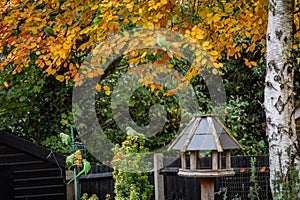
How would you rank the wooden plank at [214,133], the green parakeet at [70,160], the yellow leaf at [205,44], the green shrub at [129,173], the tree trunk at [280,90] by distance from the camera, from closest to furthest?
the tree trunk at [280,90] → the wooden plank at [214,133] → the green shrub at [129,173] → the yellow leaf at [205,44] → the green parakeet at [70,160]

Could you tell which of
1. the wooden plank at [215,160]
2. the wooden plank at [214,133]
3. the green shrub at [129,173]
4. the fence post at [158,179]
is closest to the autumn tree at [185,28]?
the wooden plank at [214,133]

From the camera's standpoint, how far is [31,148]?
6762mm

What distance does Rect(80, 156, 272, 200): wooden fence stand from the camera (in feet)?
22.8

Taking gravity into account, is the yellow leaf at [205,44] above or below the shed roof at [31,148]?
above

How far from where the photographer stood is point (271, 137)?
440 centimetres

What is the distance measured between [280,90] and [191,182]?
9.91 feet

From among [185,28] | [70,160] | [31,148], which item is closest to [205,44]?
[185,28]

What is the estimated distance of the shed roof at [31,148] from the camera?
669 cm

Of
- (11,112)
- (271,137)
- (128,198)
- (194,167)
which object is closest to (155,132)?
(11,112)

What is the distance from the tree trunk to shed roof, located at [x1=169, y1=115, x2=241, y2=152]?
1.66 feet

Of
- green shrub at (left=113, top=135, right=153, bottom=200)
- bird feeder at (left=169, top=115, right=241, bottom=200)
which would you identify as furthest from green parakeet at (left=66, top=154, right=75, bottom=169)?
bird feeder at (left=169, top=115, right=241, bottom=200)

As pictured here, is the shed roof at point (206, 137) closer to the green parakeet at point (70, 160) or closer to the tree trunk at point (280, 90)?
the tree trunk at point (280, 90)

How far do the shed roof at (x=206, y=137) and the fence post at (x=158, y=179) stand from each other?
1.72m

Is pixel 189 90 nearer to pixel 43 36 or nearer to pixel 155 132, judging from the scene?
pixel 155 132
